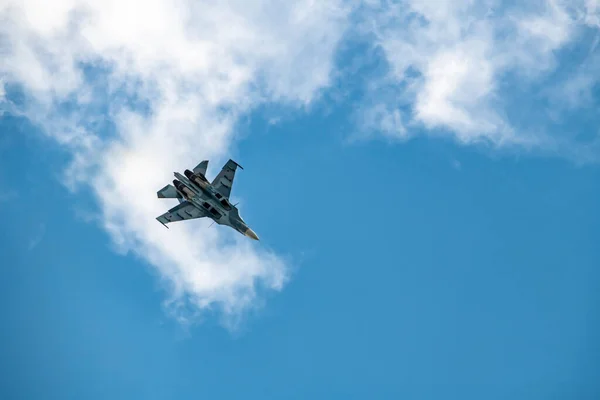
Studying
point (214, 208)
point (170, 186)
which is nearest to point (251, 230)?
point (214, 208)

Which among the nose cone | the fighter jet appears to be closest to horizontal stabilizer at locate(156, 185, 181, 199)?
the fighter jet

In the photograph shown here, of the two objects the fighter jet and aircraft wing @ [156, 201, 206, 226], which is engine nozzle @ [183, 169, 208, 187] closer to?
the fighter jet

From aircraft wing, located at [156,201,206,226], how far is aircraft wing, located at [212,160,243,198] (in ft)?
22.0

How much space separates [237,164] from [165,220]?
20.9 meters

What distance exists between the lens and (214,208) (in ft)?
377

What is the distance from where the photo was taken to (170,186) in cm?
11681

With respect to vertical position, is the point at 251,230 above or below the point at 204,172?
below

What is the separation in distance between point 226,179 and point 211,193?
417 centimetres

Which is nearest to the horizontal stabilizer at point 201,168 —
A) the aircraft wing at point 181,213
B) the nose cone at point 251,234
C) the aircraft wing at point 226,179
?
the aircraft wing at point 226,179

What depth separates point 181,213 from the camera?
4665 inches

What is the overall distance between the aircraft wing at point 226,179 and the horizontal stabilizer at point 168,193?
891 cm

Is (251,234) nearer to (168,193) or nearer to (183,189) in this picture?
(183,189)

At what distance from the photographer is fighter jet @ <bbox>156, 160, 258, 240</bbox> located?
373 ft

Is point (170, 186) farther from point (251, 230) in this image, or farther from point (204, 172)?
point (251, 230)
